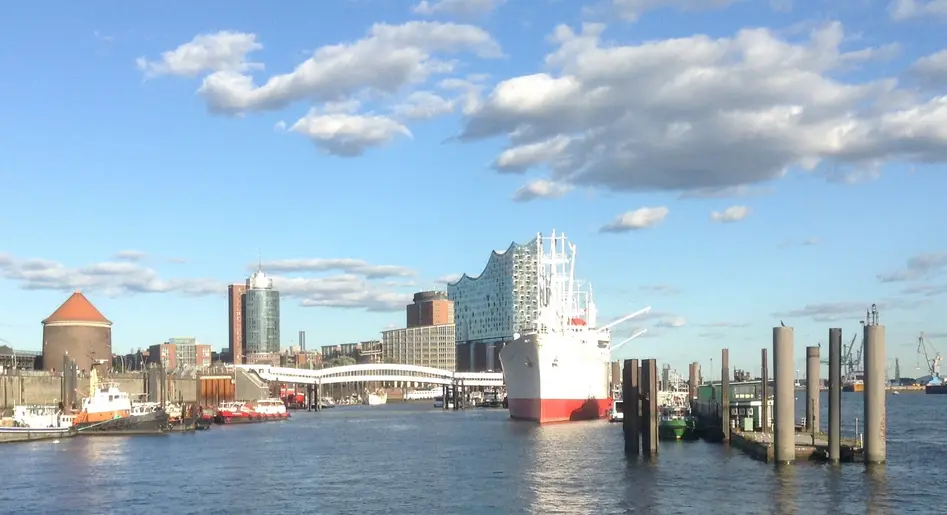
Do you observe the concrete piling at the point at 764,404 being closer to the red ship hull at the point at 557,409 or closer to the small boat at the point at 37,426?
the red ship hull at the point at 557,409

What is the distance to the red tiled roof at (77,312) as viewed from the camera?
6338 inches

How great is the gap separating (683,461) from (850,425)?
169ft

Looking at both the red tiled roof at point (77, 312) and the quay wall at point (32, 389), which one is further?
the red tiled roof at point (77, 312)

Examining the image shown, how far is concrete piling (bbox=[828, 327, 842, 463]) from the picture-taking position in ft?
185

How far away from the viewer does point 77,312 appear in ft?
529

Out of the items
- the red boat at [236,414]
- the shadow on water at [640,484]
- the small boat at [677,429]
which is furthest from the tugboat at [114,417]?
the shadow on water at [640,484]

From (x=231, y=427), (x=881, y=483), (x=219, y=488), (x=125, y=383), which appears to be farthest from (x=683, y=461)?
(x=125, y=383)

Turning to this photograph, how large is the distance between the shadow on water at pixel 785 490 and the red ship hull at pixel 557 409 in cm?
5357

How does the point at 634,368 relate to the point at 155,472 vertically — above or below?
above

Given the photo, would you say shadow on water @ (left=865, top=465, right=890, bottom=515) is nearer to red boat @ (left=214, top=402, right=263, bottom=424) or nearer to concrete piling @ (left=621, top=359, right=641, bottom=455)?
concrete piling @ (left=621, top=359, right=641, bottom=455)

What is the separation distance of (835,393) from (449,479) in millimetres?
20795

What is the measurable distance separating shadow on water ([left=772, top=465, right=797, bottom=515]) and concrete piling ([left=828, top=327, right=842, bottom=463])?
7.78ft

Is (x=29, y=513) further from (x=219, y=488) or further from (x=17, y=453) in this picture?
(x=17, y=453)

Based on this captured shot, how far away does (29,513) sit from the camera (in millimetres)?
47938
